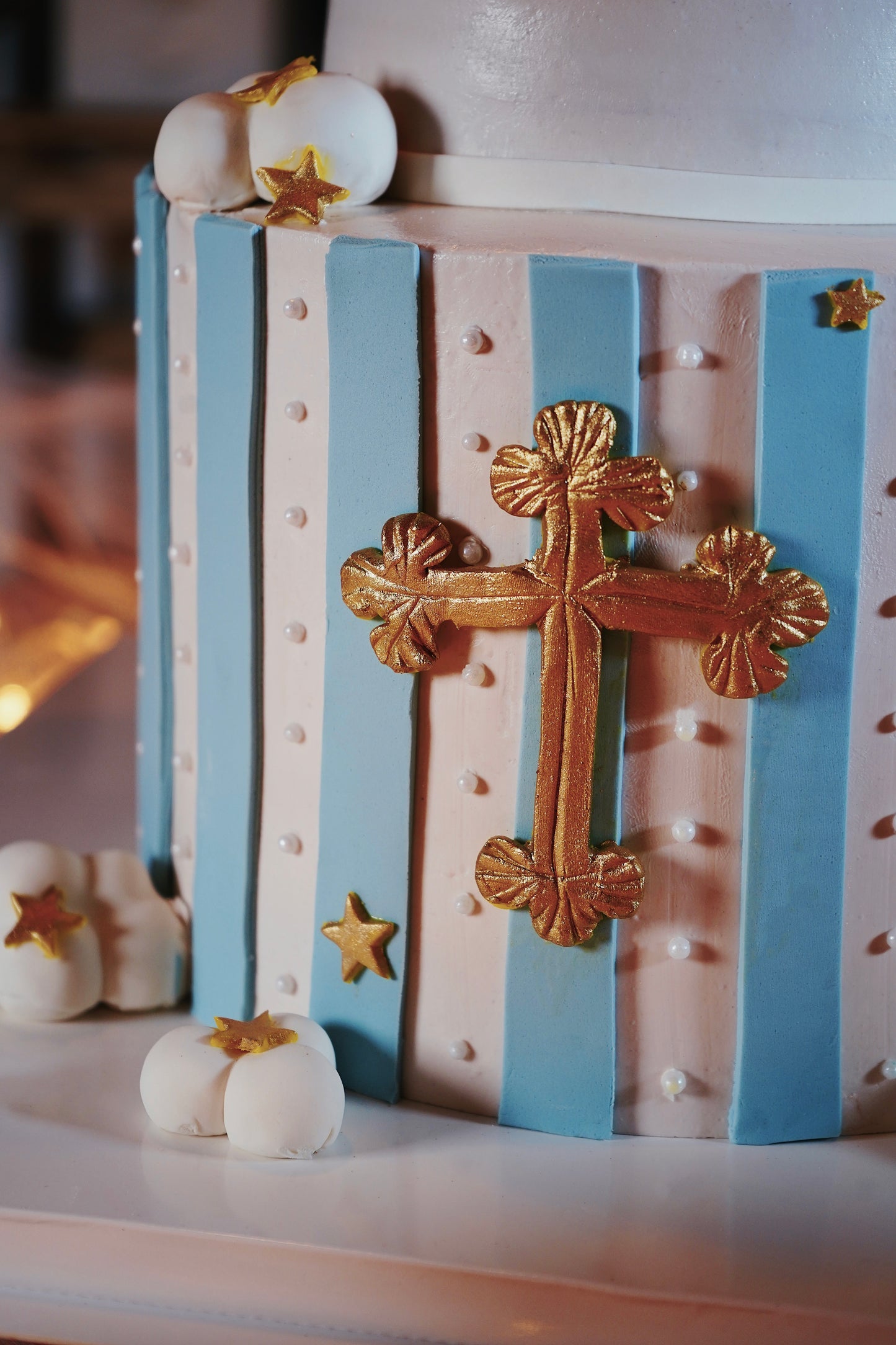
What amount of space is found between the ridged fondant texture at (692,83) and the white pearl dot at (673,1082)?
0.61 m

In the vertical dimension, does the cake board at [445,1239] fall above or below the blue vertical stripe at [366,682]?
below

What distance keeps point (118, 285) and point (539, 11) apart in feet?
9.94

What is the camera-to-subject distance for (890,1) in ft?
3.51

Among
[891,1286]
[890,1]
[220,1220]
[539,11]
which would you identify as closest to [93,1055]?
[220,1220]

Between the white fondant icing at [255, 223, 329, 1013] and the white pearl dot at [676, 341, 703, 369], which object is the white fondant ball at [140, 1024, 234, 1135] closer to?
the white fondant icing at [255, 223, 329, 1013]

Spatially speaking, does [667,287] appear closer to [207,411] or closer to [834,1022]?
[207,411]

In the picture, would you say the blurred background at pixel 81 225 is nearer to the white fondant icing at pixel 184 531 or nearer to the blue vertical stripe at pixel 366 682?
the white fondant icing at pixel 184 531

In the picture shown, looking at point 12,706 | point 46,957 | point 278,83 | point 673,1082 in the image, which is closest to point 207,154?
point 278,83

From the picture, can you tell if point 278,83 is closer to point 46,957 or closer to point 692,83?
point 692,83

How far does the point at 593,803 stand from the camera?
1.05m

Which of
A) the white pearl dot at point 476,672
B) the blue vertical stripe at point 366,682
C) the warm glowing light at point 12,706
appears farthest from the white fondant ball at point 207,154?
the warm glowing light at point 12,706

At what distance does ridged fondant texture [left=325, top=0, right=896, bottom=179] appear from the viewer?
1061 mm

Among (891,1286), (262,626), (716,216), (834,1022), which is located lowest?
(891,1286)

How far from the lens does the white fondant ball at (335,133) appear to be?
3.63 ft
